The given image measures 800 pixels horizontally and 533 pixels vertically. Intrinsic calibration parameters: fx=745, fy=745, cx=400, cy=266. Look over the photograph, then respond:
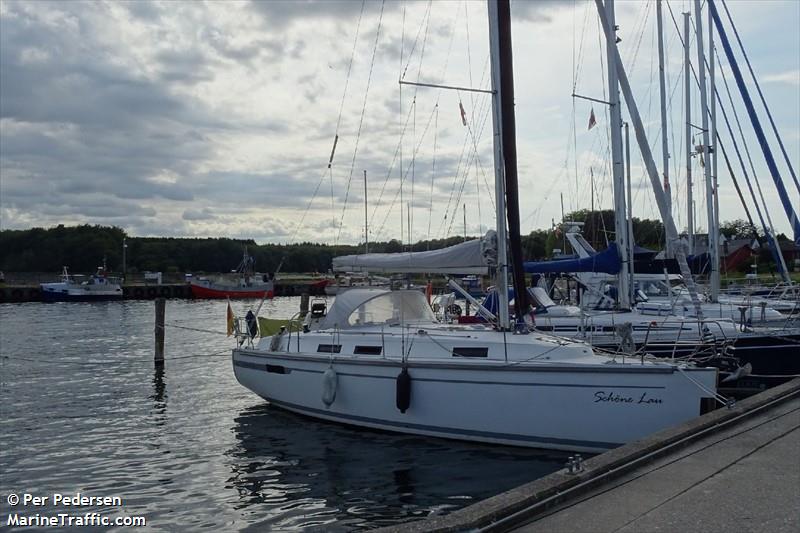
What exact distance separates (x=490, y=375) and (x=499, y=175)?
378 centimetres

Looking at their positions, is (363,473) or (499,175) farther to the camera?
(499,175)

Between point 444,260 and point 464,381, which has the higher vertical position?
point 444,260

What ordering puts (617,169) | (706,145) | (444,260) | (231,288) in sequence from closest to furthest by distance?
1. (444,260)
2. (617,169)
3. (706,145)
4. (231,288)

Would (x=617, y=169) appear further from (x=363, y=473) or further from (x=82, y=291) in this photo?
(x=82, y=291)

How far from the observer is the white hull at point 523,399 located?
1146cm

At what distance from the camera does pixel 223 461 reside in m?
13.3

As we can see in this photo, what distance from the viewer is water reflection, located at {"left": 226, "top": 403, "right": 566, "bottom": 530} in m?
10.5

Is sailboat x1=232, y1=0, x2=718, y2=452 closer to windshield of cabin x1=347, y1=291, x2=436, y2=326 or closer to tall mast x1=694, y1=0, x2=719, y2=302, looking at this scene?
windshield of cabin x1=347, y1=291, x2=436, y2=326

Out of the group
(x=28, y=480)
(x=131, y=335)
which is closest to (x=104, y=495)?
(x=28, y=480)

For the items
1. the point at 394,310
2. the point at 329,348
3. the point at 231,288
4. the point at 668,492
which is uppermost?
the point at 231,288

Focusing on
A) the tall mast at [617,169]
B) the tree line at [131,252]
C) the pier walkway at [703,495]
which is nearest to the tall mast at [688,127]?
the tall mast at [617,169]

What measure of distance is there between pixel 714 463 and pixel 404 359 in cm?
652

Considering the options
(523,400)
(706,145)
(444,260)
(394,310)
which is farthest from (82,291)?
(523,400)

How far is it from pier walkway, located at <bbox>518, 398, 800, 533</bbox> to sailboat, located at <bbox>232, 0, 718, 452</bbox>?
8.44 feet
